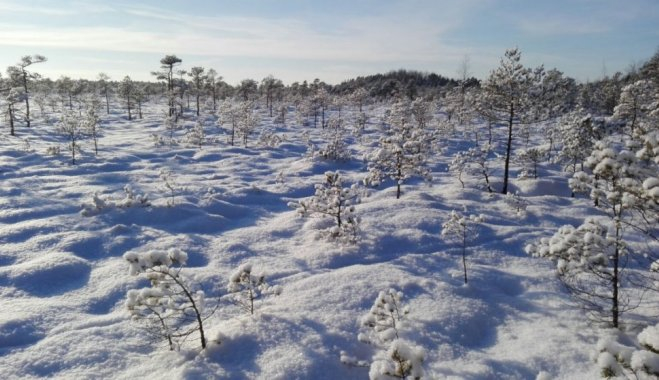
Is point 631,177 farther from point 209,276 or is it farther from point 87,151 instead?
point 87,151

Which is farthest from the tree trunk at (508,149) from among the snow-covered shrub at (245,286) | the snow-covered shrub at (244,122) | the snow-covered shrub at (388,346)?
the snow-covered shrub at (244,122)

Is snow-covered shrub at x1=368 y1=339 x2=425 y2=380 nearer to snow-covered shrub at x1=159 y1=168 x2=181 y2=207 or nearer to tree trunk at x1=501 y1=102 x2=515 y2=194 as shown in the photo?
snow-covered shrub at x1=159 y1=168 x2=181 y2=207

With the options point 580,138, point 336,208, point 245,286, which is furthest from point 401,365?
point 580,138

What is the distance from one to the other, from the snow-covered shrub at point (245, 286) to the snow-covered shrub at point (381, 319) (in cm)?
212

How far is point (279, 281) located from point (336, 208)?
4153 mm

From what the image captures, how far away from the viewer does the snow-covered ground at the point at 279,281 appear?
276 inches

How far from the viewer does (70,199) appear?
1758 cm

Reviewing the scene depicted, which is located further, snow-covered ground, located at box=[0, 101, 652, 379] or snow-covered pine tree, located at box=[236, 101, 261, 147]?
snow-covered pine tree, located at box=[236, 101, 261, 147]

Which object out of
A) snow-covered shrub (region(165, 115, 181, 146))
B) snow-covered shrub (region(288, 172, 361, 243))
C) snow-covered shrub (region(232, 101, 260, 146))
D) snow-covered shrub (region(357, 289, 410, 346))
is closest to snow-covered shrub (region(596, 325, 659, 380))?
snow-covered shrub (region(357, 289, 410, 346))

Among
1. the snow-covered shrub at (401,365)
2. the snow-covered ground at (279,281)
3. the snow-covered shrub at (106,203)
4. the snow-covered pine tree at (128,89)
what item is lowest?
the snow-covered ground at (279,281)

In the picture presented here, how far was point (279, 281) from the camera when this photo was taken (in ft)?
34.1

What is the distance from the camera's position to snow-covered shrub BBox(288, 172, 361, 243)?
41.6ft

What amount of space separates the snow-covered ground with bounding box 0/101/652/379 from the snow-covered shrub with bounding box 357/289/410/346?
287 mm

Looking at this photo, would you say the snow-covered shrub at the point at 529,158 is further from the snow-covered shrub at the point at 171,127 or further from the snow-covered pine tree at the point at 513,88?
the snow-covered shrub at the point at 171,127
